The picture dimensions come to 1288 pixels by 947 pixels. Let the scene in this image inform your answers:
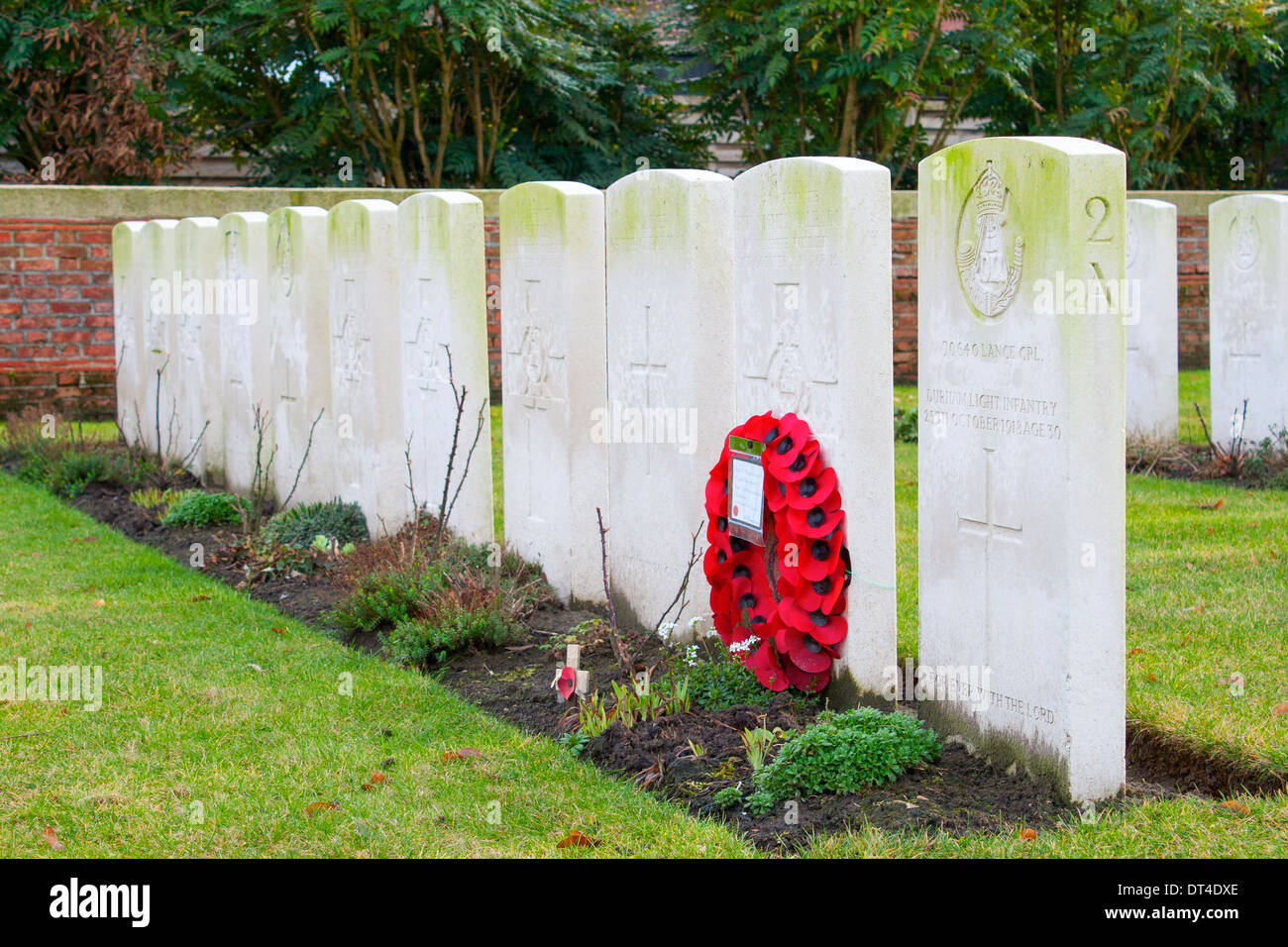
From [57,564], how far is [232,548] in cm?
93

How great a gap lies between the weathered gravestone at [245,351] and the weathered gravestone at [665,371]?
11.0 ft

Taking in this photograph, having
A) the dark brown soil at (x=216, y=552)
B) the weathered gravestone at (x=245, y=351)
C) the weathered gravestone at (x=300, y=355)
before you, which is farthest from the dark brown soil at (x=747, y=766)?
the weathered gravestone at (x=245, y=351)

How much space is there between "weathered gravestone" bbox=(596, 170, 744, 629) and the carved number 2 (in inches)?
70.3

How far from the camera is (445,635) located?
593 centimetres

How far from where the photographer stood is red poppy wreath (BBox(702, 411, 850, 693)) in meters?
4.93

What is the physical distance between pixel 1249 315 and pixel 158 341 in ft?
26.2

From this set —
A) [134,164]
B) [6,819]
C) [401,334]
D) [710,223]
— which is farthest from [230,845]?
[134,164]

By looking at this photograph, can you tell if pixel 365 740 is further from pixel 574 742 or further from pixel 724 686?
pixel 724 686

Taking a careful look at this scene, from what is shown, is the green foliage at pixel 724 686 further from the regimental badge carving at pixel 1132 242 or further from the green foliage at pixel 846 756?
the regimental badge carving at pixel 1132 242

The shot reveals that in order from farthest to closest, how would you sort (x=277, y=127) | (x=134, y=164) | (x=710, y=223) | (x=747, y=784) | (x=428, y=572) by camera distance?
(x=277, y=127) → (x=134, y=164) → (x=428, y=572) → (x=710, y=223) → (x=747, y=784)

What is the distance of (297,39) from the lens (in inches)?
590

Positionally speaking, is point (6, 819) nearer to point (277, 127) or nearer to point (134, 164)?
point (134, 164)

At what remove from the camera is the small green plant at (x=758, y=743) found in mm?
4438

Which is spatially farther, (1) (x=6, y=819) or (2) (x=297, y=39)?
(2) (x=297, y=39)
